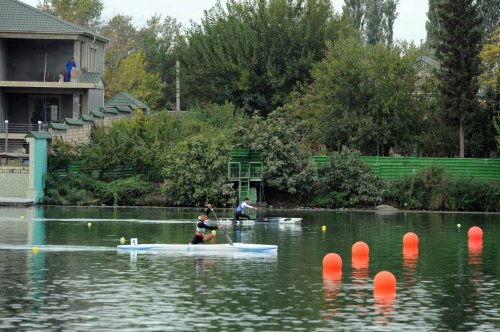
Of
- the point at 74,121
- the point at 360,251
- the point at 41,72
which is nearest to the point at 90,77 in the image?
the point at 41,72

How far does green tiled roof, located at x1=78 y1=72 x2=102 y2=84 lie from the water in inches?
1101

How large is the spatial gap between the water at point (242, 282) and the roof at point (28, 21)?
2848 centimetres

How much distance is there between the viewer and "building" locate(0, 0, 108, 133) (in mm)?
78875

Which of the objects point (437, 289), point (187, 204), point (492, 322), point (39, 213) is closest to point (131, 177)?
point (187, 204)

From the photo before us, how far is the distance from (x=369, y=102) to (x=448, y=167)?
822cm

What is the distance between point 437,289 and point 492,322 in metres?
5.42

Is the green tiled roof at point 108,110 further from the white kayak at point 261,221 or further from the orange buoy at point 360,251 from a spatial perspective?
the orange buoy at point 360,251

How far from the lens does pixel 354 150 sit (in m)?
69.5

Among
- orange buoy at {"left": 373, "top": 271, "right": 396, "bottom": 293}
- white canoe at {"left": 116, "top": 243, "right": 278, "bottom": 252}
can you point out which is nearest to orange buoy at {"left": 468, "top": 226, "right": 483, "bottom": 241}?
white canoe at {"left": 116, "top": 243, "right": 278, "bottom": 252}

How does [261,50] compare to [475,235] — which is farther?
[261,50]

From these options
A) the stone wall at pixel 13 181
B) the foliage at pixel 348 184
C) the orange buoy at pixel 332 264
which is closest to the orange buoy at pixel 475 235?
the orange buoy at pixel 332 264

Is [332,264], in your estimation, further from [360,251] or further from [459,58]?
[459,58]

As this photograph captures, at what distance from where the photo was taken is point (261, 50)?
9344 centimetres

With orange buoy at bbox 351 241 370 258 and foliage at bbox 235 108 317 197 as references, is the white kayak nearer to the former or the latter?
foliage at bbox 235 108 317 197
